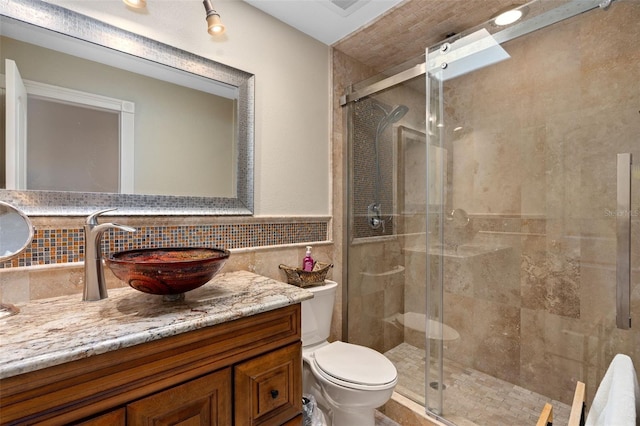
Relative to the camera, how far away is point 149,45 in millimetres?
1303

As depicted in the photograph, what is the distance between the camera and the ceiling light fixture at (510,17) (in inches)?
56.5

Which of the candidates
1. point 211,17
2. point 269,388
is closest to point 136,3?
point 211,17

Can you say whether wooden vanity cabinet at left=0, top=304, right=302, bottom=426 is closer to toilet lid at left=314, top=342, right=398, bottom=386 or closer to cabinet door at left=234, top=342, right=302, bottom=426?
cabinet door at left=234, top=342, right=302, bottom=426

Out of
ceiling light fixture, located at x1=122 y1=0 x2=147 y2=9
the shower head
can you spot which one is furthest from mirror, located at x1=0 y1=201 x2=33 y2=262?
the shower head

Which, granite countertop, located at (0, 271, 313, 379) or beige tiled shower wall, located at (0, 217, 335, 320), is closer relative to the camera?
granite countertop, located at (0, 271, 313, 379)

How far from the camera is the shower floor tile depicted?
5.23 ft

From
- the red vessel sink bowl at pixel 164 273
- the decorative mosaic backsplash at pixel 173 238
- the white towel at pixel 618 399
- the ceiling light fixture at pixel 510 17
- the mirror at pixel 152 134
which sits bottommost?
the white towel at pixel 618 399

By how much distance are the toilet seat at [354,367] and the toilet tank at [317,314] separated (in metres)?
0.08

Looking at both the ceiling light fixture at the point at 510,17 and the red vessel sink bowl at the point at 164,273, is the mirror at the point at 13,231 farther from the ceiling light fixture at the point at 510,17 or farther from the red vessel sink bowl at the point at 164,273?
the ceiling light fixture at the point at 510,17

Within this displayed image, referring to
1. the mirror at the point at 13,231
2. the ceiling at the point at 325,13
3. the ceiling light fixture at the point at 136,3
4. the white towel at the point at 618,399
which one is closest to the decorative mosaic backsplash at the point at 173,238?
the mirror at the point at 13,231

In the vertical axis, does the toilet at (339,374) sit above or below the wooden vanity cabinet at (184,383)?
below

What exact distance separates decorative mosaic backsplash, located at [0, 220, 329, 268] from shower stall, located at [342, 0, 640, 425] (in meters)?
0.49

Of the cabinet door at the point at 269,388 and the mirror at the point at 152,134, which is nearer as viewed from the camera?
the cabinet door at the point at 269,388

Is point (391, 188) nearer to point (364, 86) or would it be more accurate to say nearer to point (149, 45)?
point (364, 86)
